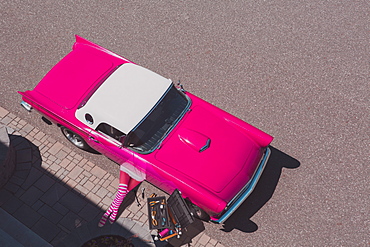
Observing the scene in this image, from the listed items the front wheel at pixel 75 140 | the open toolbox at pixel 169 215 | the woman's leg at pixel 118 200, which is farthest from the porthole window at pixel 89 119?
the open toolbox at pixel 169 215

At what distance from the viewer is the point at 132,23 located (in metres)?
10.2

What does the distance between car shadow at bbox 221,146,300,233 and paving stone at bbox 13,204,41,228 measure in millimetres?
3703

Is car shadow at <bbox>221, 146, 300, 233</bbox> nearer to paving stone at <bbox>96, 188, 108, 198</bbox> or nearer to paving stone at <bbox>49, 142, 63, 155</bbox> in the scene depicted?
paving stone at <bbox>96, 188, 108, 198</bbox>

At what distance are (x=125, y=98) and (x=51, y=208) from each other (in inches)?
106

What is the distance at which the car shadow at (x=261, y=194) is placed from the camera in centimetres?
730

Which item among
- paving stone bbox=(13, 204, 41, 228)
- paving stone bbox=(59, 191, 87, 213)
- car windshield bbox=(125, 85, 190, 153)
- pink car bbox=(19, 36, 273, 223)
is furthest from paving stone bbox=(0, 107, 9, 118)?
car windshield bbox=(125, 85, 190, 153)

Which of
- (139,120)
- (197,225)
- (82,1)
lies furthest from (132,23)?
(197,225)

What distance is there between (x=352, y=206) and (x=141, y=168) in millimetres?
4454

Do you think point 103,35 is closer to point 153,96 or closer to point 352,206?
point 153,96

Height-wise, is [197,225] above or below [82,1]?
below

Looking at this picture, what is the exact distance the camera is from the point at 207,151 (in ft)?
22.5

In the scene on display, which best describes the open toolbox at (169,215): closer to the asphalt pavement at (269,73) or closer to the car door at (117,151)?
the car door at (117,151)

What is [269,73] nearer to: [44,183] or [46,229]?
[44,183]

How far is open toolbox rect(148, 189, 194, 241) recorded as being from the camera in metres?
6.46
